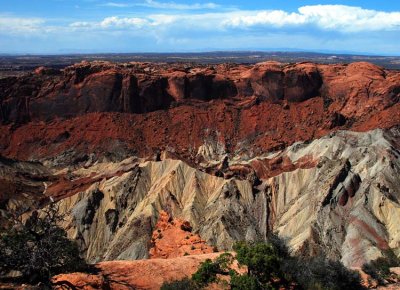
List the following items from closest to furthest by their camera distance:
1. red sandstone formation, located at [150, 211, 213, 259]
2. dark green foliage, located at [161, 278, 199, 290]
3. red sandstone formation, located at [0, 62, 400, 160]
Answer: dark green foliage, located at [161, 278, 199, 290] < red sandstone formation, located at [150, 211, 213, 259] < red sandstone formation, located at [0, 62, 400, 160]

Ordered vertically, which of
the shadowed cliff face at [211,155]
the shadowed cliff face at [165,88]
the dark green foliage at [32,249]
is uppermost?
the dark green foliage at [32,249]

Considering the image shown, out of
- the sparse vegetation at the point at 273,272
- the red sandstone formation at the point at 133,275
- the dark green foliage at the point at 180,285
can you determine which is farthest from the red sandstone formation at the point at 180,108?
the dark green foliage at the point at 180,285

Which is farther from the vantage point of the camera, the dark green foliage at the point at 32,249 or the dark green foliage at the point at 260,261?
the dark green foliage at the point at 260,261

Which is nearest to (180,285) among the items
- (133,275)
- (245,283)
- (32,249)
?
(245,283)

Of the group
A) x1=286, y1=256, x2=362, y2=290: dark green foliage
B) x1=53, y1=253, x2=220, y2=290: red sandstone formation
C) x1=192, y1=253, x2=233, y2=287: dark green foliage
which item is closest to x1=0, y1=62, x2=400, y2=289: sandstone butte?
A: x1=53, y1=253, x2=220, y2=290: red sandstone formation

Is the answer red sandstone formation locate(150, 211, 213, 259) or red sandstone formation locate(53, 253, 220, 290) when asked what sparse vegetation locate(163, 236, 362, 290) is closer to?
red sandstone formation locate(53, 253, 220, 290)

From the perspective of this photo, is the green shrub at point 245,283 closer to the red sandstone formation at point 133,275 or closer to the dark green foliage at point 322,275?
the dark green foliage at point 322,275
